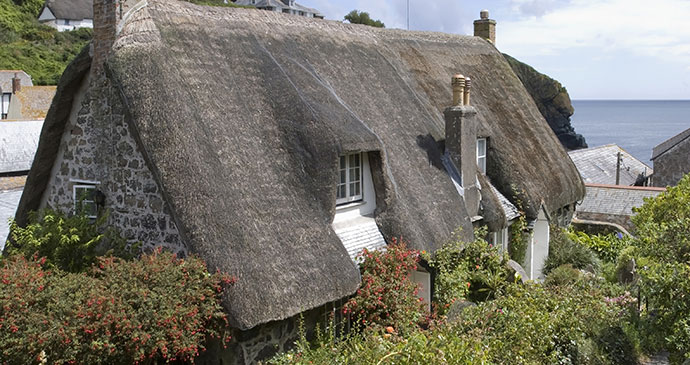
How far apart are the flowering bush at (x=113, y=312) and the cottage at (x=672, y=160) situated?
35273mm

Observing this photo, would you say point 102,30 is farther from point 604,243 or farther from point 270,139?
point 604,243

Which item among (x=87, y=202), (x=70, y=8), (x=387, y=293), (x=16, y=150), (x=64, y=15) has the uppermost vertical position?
(x=70, y=8)

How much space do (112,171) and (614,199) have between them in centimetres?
2308

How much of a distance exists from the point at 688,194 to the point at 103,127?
11.4 m

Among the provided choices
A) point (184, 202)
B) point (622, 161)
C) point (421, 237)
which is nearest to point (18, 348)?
point (184, 202)

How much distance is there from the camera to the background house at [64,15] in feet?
270

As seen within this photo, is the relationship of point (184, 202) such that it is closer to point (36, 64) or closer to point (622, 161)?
point (622, 161)

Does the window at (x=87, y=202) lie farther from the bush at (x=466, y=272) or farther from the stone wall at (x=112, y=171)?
the bush at (x=466, y=272)

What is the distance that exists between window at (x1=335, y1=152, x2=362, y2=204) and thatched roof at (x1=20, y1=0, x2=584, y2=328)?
0.41 metres

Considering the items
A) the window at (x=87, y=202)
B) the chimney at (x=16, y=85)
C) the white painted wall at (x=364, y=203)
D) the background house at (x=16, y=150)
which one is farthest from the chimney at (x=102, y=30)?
the chimney at (x=16, y=85)

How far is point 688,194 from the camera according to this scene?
1391 cm

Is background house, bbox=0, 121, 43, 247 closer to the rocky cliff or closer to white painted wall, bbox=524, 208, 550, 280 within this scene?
white painted wall, bbox=524, 208, 550, 280

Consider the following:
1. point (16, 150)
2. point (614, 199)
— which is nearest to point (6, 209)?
point (16, 150)

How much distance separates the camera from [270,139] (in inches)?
474
